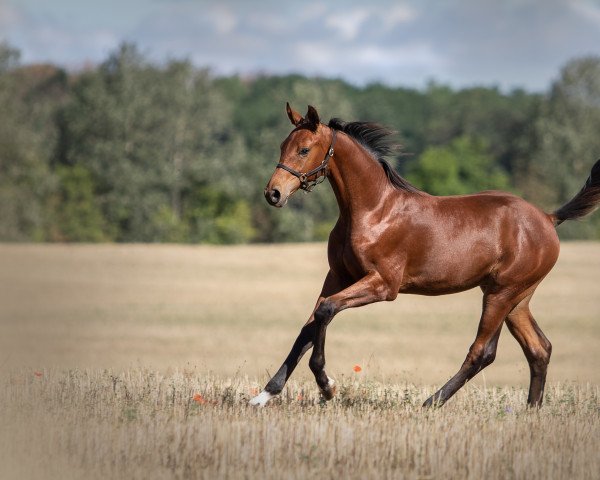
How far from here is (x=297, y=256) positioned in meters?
41.3

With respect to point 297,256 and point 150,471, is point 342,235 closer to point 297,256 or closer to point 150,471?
point 150,471

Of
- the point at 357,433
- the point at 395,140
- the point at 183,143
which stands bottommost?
the point at 357,433

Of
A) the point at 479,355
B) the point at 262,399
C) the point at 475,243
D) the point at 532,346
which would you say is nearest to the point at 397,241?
the point at 475,243

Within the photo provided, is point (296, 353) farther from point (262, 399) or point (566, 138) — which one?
point (566, 138)

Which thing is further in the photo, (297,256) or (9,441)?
(297,256)

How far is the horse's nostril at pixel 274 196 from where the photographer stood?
8.16 meters

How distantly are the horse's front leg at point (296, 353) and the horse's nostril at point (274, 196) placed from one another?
3.81ft

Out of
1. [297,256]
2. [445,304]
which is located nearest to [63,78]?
[297,256]

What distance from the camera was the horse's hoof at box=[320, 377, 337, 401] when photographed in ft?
29.9

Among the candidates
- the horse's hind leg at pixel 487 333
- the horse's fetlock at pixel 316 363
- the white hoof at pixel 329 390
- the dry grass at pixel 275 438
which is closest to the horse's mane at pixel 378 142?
the horse's hind leg at pixel 487 333

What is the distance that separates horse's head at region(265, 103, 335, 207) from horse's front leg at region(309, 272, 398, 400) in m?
0.97

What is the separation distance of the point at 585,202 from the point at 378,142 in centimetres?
246

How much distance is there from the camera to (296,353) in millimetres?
9102

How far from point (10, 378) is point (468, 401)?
15.6ft
